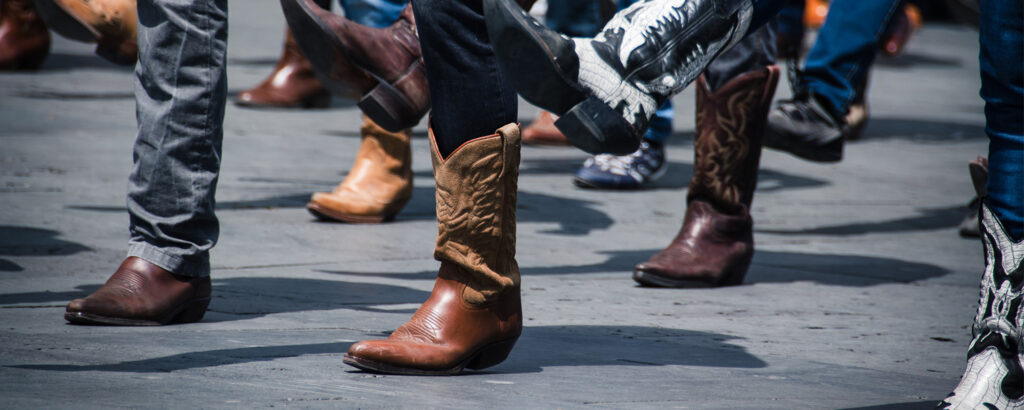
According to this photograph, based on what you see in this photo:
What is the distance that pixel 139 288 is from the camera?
2303 millimetres

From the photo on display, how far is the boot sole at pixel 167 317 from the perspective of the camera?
7.40 ft

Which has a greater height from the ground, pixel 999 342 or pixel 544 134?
pixel 999 342

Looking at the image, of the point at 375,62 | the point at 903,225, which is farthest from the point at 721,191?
the point at 903,225

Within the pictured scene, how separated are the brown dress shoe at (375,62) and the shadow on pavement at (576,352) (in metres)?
0.72

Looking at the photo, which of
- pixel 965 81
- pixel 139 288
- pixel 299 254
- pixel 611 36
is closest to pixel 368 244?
pixel 299 254

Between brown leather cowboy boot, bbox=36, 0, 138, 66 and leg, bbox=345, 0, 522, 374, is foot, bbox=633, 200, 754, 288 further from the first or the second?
→ brown leather cowboy boot, bbox=36, 0, 138, 66

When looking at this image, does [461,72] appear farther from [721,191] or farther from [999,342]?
[721,191]

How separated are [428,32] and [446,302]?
1.42ft

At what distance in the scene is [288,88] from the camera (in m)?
6.41

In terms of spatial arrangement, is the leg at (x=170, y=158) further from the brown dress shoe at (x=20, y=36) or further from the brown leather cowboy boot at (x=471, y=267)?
the brown dress shoe at (x=20, y=36)

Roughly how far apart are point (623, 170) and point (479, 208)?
275cm

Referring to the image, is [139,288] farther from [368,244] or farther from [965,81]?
[965,81]

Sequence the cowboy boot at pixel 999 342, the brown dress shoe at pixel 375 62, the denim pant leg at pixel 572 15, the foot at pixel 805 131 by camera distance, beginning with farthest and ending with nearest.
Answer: the denim pant leg at pixel 572 15
the foot at pixel 805 131
the brown dress shoe at pixel 375 62
the cowboy boot at pixel 999 342

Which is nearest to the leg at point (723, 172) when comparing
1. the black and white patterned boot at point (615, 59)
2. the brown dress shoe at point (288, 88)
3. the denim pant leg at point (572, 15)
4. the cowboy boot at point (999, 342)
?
the black and white patterned boot at point (615, 59)
